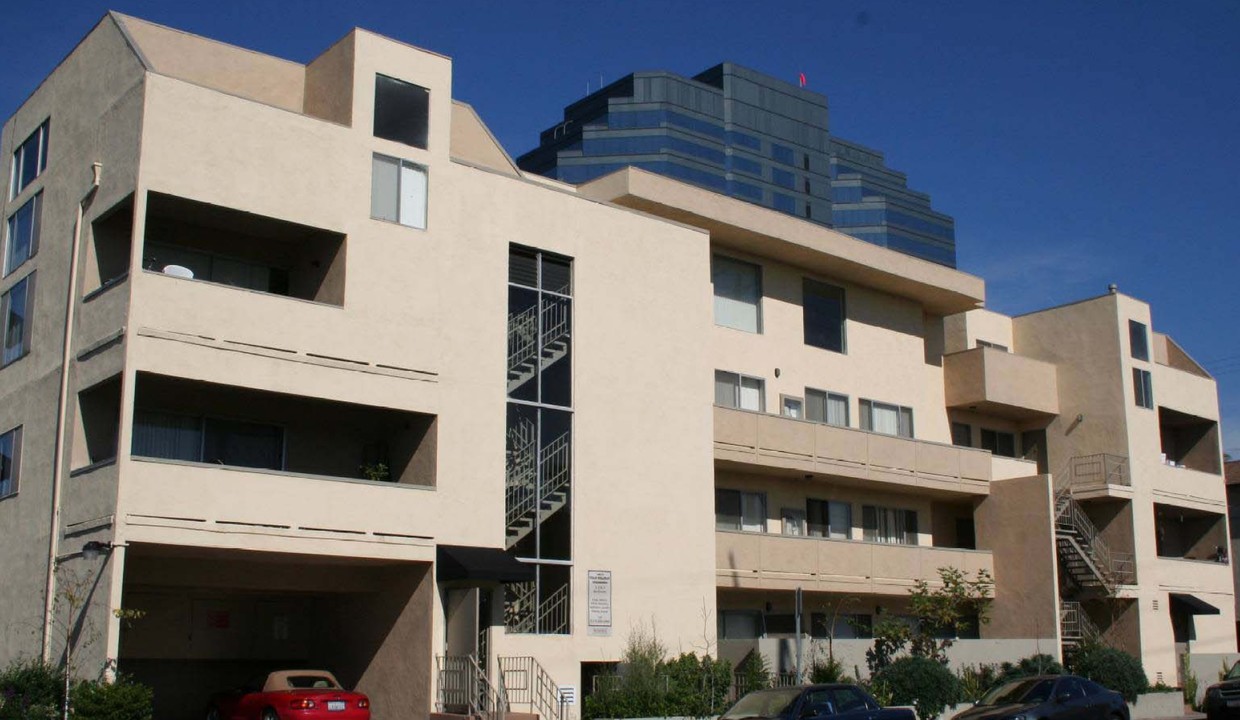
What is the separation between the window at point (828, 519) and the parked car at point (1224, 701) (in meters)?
9.97

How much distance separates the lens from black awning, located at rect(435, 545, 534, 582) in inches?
1007

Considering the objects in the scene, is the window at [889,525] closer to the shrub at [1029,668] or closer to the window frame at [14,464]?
the shrub at [1029,668]

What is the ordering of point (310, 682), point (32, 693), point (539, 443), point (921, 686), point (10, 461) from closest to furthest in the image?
1. point (32, 693)
2. point (310, 682)
3. point (10, 461)
4. point (539, 443)
5. point (921, 686)

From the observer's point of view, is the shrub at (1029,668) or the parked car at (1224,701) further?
the shrub at (1029,668)

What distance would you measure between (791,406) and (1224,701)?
1295cm

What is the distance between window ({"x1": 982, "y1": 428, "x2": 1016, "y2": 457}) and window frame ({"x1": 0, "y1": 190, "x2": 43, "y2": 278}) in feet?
94.3

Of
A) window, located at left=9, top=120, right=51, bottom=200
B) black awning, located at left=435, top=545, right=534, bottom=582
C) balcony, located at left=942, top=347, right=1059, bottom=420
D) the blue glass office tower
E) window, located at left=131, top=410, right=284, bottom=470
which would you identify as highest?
the blue glass office tower

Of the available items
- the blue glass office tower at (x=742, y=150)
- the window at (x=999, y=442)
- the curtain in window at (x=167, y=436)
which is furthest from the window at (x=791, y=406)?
the blue glass office tower at (x=742, y=150)

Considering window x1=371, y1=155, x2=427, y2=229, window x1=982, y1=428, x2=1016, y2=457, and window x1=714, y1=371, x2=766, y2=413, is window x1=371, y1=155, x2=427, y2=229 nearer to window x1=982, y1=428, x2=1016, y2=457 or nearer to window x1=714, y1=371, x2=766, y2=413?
window x1=714, y1=371, x2=766, y2=413

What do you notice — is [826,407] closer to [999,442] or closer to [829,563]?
[829,563]

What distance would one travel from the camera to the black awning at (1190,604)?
1677 inches

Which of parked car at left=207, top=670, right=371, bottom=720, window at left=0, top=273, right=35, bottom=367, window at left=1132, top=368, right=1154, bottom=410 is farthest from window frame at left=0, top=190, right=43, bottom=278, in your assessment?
window at left=1132, top=368, right=1154, bottom=410

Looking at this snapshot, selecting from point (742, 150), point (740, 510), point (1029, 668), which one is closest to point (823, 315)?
point (740, 510)

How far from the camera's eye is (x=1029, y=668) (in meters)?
34.0
